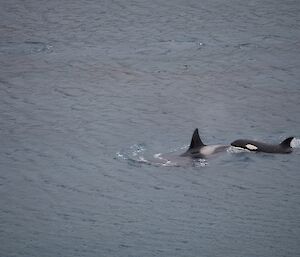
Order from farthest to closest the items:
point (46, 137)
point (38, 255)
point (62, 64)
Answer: point (62, 64)
point (46, 137)
point (38, 255)

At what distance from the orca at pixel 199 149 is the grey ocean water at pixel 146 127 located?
0.85ft

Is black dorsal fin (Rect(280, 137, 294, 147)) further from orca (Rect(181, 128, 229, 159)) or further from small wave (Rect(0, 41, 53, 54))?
small wave (Rect(0, 41, 53, 54))

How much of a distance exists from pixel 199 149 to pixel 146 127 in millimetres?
2091

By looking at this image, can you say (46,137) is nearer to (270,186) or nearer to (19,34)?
(270,186)

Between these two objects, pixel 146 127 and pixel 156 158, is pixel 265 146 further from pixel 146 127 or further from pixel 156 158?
pixel 146 127

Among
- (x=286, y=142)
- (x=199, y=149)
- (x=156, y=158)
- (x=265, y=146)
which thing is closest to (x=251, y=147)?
(x=265, y=146)

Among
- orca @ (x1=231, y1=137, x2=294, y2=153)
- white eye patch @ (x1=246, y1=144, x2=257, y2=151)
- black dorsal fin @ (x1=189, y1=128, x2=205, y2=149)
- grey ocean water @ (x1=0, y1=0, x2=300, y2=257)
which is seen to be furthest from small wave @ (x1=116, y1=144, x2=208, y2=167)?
white eye patch @ (x1=246, y1=144, x2=257, y2=151)

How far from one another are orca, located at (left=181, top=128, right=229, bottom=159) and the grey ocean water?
26 centimetres

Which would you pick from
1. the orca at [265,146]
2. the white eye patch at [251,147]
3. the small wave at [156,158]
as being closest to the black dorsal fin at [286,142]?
the orca at [265,146]

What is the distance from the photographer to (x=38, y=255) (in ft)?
35.0

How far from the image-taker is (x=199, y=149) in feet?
47.2

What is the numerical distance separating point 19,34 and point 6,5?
4839 millimetres

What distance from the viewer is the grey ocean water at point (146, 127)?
11.5m

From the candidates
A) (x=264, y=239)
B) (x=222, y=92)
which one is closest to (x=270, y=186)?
(x=264, y=239)
